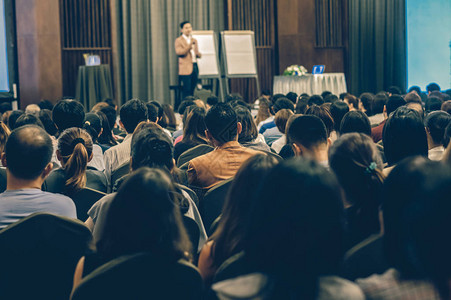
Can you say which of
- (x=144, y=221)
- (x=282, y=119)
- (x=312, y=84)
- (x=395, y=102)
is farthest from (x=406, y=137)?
(x=312, y=84)

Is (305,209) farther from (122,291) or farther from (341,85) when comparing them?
(341,85)

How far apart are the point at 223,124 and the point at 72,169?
2.61 feet

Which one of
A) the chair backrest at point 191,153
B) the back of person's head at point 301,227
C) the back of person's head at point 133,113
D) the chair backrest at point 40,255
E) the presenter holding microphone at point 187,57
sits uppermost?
the presenter holding microphone at point 187,57

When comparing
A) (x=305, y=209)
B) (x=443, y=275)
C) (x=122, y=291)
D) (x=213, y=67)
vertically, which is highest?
(x=213, y=67)

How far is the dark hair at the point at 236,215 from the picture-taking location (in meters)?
1.56

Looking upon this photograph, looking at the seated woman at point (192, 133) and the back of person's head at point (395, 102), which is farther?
the back of person's head at point (395, 102)

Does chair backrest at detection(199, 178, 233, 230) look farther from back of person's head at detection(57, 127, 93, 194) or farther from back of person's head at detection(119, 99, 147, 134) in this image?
back of person's head at detection(119, 99, 147, 134)

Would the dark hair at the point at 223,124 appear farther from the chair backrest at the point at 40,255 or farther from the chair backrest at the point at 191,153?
the chair backrest at the point at 40,255

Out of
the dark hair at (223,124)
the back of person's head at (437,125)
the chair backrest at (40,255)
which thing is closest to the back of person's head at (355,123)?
the back of person's head at (437,125)

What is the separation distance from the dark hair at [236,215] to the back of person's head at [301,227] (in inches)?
14.3

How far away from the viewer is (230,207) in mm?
1580

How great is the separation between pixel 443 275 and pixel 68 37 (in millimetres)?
10543

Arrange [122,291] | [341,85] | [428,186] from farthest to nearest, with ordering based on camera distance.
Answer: [341,85] → [122,291] → [428,186]

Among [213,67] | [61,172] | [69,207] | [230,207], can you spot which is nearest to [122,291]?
[230,207]
